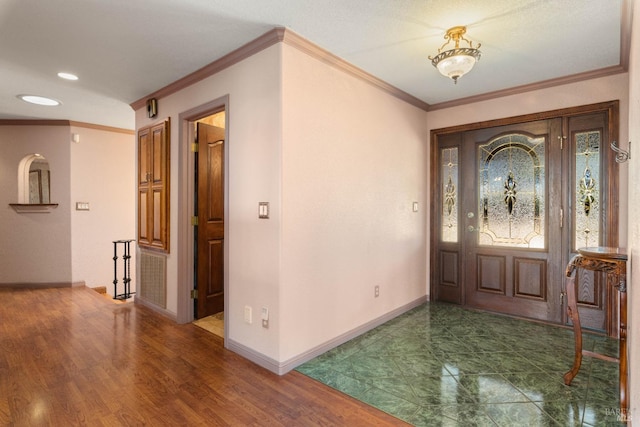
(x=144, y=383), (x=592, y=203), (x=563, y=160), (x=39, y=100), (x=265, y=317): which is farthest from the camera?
(x=39, y=100)

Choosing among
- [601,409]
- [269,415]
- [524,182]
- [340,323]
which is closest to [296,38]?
[340,323]

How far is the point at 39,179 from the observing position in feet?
17.9

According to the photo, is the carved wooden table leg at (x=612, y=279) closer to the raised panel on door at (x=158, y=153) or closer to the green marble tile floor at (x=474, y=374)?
the green marble tile floor at (x=474, y=374)

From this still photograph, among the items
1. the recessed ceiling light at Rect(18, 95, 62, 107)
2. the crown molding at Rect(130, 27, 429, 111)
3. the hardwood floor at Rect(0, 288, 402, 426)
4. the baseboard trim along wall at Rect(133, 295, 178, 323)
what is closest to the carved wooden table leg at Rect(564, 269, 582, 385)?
the hardwood floor at Rect(0, 288, 402, 426)

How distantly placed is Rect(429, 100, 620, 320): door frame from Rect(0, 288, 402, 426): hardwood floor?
8.42ft

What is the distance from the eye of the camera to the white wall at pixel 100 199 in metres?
5.38

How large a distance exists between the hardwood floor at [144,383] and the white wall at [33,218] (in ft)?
6.79

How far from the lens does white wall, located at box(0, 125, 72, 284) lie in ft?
17.2

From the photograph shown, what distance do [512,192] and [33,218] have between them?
21.9 ft

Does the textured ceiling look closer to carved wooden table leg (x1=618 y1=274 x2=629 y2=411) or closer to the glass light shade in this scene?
the glass light shade

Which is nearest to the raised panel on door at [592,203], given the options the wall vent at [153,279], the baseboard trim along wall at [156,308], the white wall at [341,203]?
the white wall at [341,203]

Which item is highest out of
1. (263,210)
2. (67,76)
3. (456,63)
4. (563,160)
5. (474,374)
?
(67,76)

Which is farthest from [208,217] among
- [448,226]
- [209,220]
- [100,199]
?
[100,199]

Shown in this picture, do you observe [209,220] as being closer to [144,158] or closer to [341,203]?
[144,158]
